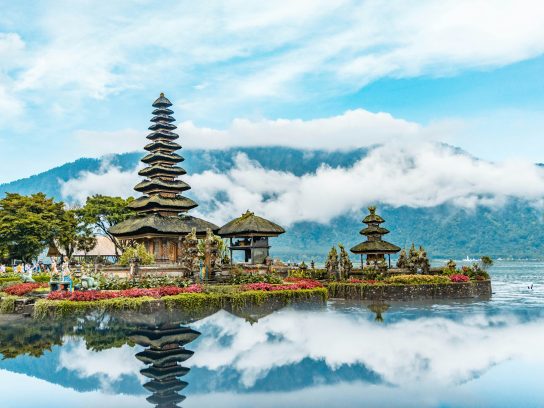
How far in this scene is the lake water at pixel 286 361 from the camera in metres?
14.6

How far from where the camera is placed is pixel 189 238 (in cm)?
3891

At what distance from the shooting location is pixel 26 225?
184 feet

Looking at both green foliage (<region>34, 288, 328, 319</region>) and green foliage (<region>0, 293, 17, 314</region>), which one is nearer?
green foliage (<region>34, 288, 328, 319</region>)

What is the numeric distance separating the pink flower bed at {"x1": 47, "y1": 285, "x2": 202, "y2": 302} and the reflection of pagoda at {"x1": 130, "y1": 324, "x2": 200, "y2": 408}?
5147 mm

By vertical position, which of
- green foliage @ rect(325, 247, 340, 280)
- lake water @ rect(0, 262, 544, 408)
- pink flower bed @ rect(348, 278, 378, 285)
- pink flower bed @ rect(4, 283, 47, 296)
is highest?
green foliage @ rect(325, 247, 340, 280)

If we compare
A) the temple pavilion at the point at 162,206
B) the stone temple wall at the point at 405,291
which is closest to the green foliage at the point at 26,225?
the temple pavilion at the point at 162,206

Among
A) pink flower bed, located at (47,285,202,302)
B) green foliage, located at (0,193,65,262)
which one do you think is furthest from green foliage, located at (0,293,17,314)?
green foliage, located at (0,193,65,262)

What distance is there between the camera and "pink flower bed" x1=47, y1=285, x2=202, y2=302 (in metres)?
29.2

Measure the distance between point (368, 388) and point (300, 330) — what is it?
10.2 meters

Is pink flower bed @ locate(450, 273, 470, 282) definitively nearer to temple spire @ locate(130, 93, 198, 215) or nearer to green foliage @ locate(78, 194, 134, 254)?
temple spire @ locate(130, 93, 198, 215)

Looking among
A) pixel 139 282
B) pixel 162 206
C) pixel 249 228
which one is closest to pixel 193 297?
pixel 139 282

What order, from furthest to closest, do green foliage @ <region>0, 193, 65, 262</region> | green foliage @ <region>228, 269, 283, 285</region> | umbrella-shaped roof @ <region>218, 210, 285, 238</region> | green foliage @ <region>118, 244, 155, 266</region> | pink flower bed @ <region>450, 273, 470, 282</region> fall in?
green foliage @ <region>0, 193, 65, 262</region> < umbrella-shaped roof @ <region>218, 210, 285, 238</region> < green foliage @ <region>118, 244, 155, 266</region> < pink flower bed @ <region>450, 273, 470, 282</region> < green foliage @ <region>228, 269, 283, 285</region>

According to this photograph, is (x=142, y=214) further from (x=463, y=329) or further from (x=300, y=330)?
(x=463, y=329)

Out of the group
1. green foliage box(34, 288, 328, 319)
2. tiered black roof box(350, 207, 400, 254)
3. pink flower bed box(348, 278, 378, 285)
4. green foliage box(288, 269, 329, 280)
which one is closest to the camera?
green foliage box(34, 288, 328, 319)
